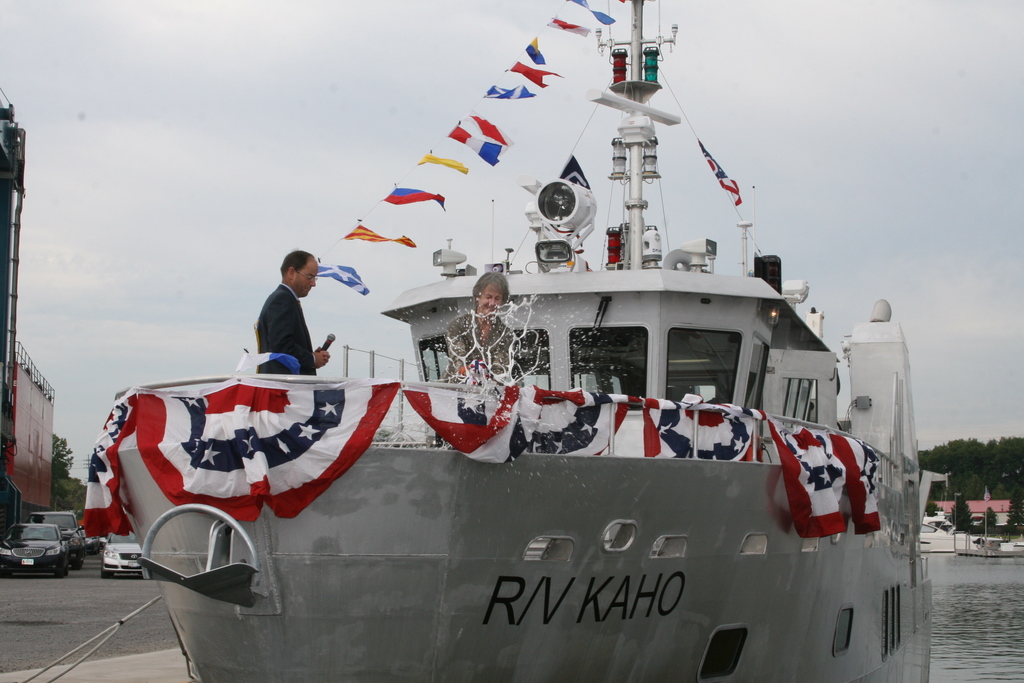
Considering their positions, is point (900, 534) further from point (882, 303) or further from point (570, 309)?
point (570, 309)

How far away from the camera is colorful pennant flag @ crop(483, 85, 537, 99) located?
11.1 metres

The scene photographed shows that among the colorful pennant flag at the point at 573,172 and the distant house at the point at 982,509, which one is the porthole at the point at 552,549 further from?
the distant house at the point at 982,509

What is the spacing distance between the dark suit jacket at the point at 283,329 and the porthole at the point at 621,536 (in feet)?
7.38

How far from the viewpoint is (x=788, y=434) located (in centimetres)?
806

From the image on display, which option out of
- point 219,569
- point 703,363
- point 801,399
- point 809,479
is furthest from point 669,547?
point 801,399

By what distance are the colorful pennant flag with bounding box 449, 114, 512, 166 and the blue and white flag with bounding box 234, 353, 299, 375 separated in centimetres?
466

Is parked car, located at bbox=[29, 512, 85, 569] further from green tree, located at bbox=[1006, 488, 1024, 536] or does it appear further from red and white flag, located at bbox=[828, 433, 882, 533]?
green tree, located at bbox=[1006, 488, 1024, 536]

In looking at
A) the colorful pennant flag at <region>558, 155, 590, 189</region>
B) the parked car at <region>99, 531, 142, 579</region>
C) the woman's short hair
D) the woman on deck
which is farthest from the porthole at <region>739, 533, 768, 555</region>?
the parked car at <region>99, 531, 142, 579</region>

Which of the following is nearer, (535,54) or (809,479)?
(809,479)

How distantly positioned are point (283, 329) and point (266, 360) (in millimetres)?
404

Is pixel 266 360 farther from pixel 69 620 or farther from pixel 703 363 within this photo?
pixel 69 620

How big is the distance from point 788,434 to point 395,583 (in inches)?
131

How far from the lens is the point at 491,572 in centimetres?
657

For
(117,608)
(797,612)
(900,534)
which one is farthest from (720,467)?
(117,608)
